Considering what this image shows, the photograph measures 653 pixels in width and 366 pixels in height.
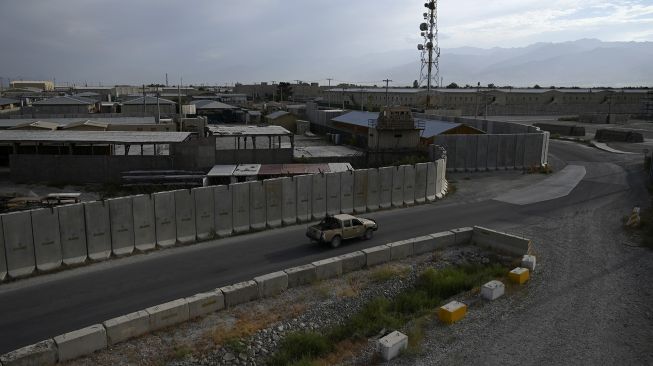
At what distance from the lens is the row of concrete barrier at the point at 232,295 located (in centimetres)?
1321

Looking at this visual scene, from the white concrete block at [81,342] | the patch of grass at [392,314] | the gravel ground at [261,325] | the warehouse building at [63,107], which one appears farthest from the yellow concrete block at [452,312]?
the warehouse building at [63,107]

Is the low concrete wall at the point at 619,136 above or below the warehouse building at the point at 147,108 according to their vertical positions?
below

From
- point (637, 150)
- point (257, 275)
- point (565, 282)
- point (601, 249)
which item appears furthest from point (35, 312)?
point (637, 150)

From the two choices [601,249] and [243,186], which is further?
[243,186]

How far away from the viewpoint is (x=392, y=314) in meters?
16.7

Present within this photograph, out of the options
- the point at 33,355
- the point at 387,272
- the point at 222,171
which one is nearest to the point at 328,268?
the point at 387,272

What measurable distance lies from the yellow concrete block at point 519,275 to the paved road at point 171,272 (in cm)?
673

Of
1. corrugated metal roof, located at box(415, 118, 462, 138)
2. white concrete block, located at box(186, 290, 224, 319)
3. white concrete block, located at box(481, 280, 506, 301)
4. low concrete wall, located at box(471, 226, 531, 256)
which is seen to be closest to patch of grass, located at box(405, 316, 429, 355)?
white concrete block, located at box(481, 280, 506, 301)

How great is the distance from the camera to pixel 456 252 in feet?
74.4

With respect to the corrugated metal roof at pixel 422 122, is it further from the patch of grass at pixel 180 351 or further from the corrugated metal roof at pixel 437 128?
the patch of grass at pixel 180 351

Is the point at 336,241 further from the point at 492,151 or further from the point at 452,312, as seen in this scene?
the point at 492,151

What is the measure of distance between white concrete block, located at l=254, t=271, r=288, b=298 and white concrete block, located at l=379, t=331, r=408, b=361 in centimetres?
536

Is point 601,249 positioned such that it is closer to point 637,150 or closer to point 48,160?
point 48,160

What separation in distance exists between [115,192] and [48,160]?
699cm
